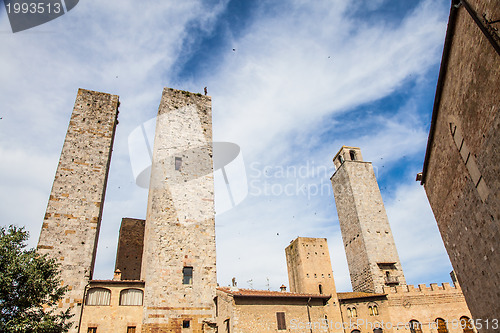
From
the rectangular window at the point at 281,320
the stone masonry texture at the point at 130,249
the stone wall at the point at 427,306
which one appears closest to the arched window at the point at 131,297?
the rectangular window at the point at 281,320

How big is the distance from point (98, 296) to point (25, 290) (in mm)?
3031

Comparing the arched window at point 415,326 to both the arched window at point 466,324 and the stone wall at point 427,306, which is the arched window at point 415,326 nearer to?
the stone wall at point 427,306

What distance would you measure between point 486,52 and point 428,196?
830 centimetres

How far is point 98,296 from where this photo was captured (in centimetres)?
1339

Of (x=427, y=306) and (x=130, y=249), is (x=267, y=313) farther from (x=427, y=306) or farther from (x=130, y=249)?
(x=427, y=306)

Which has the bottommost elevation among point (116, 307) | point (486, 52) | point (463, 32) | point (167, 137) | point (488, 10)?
point (116, 307)

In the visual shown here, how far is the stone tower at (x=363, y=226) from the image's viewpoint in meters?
24.5

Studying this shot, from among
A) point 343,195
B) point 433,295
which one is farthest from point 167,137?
point 433,295

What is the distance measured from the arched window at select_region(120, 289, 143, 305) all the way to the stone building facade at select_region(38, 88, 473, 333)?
1.7 inches

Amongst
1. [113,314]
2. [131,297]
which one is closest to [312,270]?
[131,297]

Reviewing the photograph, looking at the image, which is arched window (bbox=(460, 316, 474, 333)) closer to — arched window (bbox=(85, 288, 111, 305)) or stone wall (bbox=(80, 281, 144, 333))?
stone wall (bbox=(80, 281, 144, 333))

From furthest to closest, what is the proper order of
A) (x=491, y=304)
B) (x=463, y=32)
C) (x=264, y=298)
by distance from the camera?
(x=264, y=298), (x=491, y=304), (x=463, y=32)

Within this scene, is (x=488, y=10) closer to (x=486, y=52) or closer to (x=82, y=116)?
(x=486, y=52)

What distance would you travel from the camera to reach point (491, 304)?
9.37 metres
